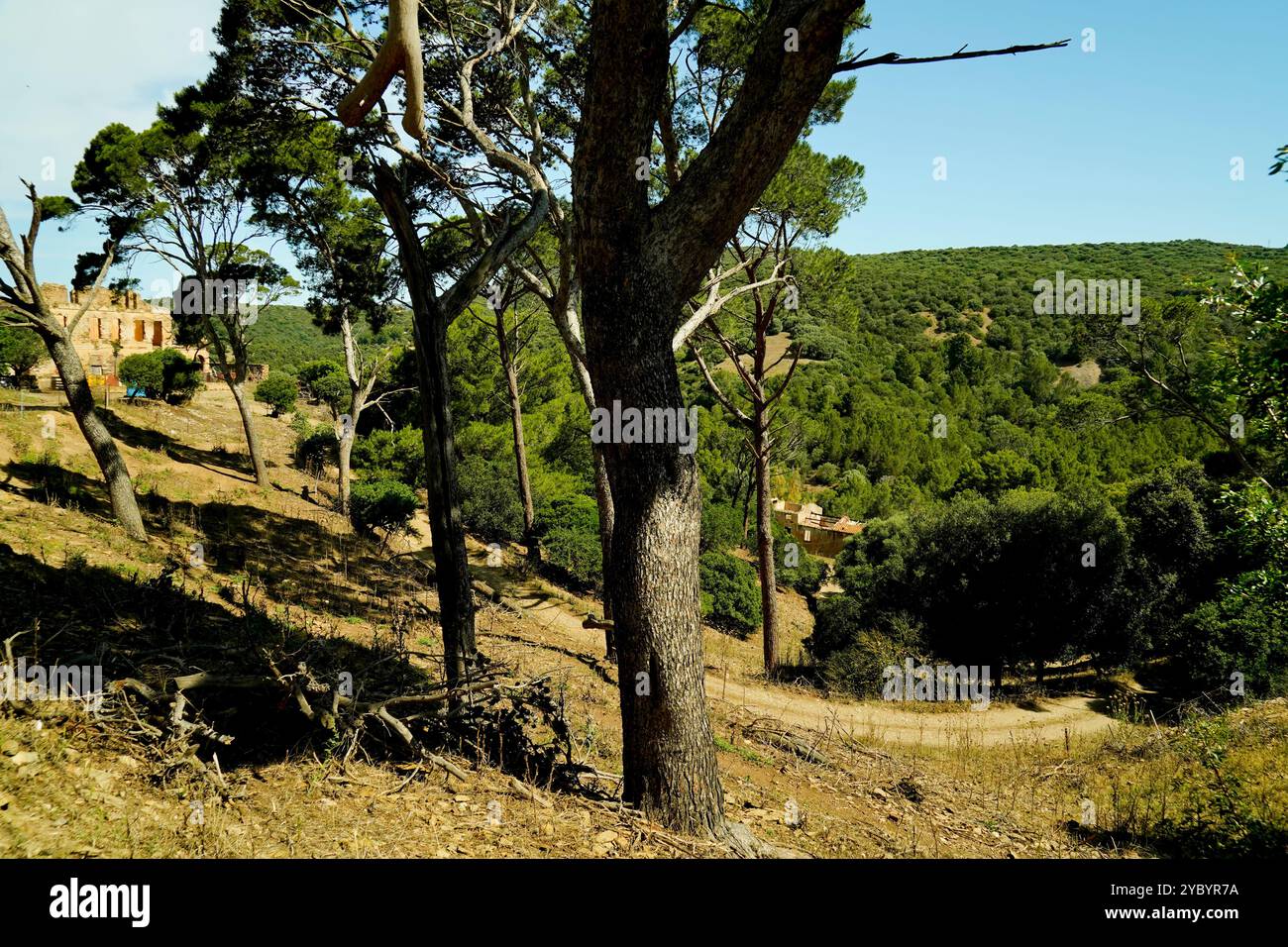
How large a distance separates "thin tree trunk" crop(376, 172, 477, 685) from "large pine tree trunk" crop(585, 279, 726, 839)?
167 centimetres

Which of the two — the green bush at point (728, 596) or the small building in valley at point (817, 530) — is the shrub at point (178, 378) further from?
the small building in valley at point (817, 530)

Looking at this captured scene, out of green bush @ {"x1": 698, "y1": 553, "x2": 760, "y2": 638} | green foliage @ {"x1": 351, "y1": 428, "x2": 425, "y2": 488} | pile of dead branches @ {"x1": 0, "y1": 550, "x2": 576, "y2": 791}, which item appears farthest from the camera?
green foliage @ {"x1": 351, "y1": 428, "x2": 425, "y2": 488}

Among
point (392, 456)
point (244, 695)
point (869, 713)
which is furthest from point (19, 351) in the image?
point (869, 713)

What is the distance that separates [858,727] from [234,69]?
12.5 m

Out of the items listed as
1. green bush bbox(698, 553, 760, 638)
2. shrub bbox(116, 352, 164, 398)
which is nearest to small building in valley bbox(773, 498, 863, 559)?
green bush bbox(698, 553, 760, 638)

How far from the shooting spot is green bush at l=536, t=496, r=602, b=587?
17.8 meters

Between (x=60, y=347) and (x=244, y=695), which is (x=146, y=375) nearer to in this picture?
(x=60, y=347)

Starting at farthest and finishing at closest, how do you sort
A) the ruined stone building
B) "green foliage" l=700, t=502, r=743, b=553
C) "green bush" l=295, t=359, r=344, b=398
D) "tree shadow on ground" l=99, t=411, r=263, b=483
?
"green bush" l=295, t=359, r=344, b=398, the ruined stone building, "green foliage" l=700, t=502, r=743, b=553, "tree shadow on ground" l=99, t=411, r=263, b=483

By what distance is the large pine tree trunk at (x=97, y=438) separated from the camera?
9.68 meters

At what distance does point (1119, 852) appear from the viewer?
546 centimetres

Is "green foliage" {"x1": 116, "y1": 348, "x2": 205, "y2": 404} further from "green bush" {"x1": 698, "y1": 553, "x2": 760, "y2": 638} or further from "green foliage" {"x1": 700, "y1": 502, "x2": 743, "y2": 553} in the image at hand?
"green bush" {"x1": 698, "y1": 553, "x2": 760, "y2": 638}

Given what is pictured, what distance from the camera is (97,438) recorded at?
9859 millimetres

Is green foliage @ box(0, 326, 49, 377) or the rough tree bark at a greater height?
green foliage @ box(0, 326, 49, 377)

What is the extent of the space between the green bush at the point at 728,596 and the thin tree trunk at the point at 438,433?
1461 centimetres
